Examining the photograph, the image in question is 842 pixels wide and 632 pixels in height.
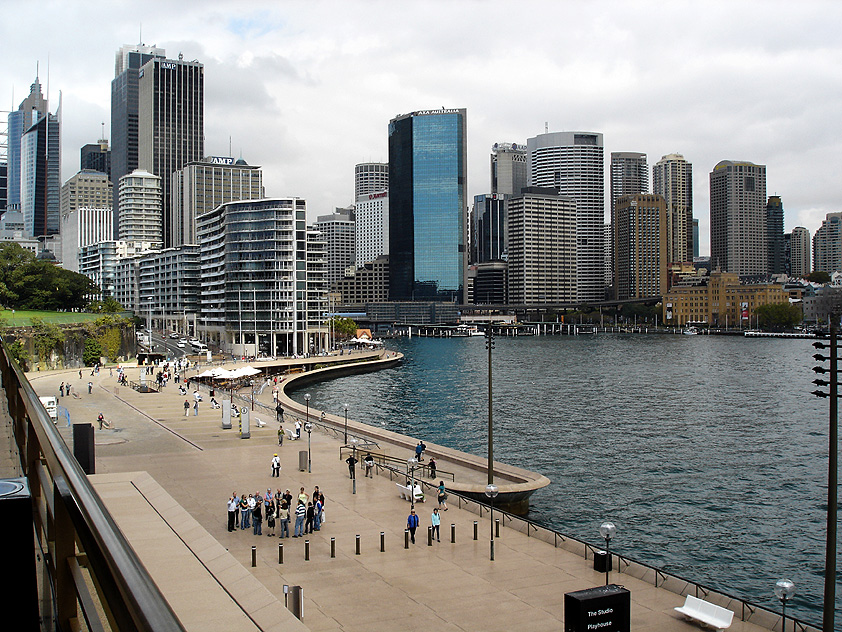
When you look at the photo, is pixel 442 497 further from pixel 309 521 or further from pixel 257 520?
pixel 257 520

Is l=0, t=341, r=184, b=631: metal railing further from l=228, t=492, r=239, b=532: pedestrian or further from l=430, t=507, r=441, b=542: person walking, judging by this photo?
l=228, t=492, r=239, b=532: pedestrian

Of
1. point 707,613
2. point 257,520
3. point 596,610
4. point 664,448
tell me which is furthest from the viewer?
point 664,448

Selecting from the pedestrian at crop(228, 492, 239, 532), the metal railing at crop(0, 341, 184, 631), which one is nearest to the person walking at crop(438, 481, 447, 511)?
the pedestrian at crop(228, 492, 239, 532)

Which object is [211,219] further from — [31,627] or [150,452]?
[31,627]

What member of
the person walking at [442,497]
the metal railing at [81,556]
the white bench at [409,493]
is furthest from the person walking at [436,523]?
the metal railing at [81,556]

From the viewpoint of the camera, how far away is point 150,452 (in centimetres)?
3778

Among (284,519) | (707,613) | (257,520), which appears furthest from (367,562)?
(707,613)

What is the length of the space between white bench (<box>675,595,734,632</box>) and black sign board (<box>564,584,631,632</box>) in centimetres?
287

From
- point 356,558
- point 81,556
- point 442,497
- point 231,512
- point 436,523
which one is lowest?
point 356,558

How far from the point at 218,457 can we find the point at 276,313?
100m

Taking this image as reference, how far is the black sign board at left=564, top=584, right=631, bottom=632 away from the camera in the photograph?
1486 cm

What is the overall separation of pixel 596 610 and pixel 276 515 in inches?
520

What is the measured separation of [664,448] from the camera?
172 feet

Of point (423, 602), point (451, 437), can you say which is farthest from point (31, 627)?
point (451, 437)
